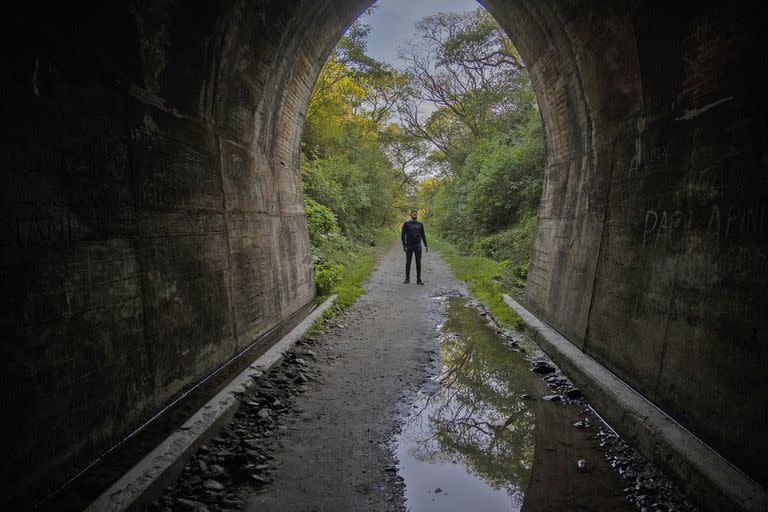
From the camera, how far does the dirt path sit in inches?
108

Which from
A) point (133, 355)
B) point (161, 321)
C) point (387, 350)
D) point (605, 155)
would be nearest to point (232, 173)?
point (161, 321)

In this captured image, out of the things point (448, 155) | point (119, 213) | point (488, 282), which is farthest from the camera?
point (448, 155)

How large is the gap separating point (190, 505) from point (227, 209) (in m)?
3.34

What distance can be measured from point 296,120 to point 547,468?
661cm

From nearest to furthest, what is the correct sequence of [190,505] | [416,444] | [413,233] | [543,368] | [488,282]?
1. [190,505]
2. [416,444]
3. [543,368]
4. [488,282]
5. [413,233]

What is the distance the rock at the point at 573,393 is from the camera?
4250 mm

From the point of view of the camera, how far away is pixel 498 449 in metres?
3.38

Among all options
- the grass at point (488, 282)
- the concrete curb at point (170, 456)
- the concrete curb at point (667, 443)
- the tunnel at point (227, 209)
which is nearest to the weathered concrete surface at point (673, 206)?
the tunnel at point (227, 209)

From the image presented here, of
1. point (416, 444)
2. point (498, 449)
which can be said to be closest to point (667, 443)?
point (498, 449)

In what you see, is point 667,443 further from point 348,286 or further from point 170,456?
point 348,286

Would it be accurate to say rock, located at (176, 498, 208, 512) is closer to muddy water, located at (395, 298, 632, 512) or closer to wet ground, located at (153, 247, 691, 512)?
wet ground, located at (153, 247, 691, 512)

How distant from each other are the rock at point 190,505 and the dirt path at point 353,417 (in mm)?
276

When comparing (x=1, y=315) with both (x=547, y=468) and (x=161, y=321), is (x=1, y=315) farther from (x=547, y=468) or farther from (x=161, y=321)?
(x=547, y=468)

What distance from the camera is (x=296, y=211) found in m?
7.80
